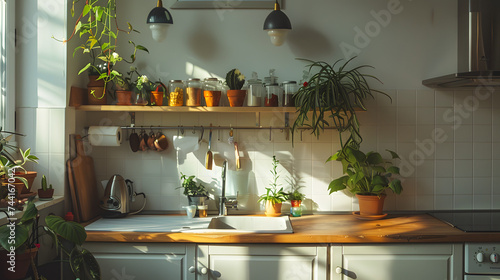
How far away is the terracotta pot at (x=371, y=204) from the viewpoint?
3.16 metres

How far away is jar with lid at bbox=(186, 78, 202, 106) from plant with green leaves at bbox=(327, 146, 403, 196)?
90cm

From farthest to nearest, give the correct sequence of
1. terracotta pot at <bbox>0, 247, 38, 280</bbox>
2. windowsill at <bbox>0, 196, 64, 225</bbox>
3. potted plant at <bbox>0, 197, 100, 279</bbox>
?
1. windowsill at <bbox>0, 196, 64, 225</bbox>
2. terracotta pot at <bbox>0, 247, 38, 280</bbox>
3. potted plant at <bbox>0, 197, 100, 279</bbox>

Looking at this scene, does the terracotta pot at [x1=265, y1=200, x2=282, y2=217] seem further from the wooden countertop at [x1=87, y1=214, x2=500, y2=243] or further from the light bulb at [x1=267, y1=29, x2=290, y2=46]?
the light bulb at [x1=267, y1=29, x2=290, y2=46]

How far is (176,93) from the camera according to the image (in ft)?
10.5

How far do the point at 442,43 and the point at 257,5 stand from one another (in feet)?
3.93

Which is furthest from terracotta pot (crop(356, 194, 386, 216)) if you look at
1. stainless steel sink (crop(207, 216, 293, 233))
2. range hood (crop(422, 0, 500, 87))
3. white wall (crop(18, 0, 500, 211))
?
range hood (crop(422, 0, 500, 87))

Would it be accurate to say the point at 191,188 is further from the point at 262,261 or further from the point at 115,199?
the point at 262,261

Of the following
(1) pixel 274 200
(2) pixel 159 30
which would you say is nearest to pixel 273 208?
(1) pixel 274 200

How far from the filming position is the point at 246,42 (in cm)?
335

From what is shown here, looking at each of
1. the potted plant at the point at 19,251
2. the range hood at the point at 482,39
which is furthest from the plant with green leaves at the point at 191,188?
the range hood at the point at 482,39

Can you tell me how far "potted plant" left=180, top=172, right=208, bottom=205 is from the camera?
10.6 feet

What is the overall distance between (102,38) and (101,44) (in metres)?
0.04

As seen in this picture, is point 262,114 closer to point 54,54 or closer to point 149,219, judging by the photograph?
point 149,219

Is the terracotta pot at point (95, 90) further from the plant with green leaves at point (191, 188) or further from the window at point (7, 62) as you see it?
the plant with green leaves at point (191, 188)
